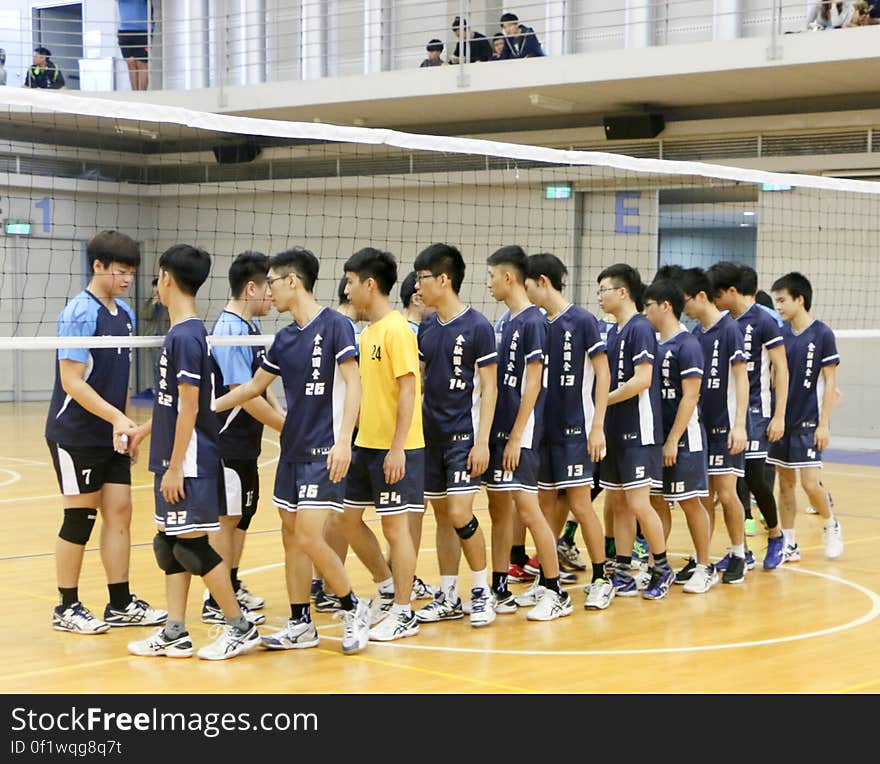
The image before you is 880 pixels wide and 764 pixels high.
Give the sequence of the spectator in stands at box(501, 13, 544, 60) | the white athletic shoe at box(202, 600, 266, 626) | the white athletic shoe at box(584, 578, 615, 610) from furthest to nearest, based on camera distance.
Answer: the spectator in stands at box(501, 13, 544, 60) < the white athletic shoe at box(584, 578, 615, 610) < the white athletic shoe at box(202, 600, 266, 626)

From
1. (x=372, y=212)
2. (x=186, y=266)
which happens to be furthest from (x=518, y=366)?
(x=372, y=212)

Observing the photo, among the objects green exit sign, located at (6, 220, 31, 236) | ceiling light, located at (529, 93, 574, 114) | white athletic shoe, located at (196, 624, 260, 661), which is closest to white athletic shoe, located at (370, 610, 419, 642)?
white athletic shoe, located at (196, 624, 260, 661)

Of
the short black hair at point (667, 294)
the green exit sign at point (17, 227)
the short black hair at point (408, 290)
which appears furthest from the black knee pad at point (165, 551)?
the green exit sign at point (17, 227)

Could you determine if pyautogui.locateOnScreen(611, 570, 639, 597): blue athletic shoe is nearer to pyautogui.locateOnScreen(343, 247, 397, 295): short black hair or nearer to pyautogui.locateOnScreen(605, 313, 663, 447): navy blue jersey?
pyautogui.locateOnScreen(605, 313, 663, 447): navy blue jersey

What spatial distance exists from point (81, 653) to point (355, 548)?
1.36 metres

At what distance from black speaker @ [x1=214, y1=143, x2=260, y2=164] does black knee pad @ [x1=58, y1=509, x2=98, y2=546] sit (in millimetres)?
14158

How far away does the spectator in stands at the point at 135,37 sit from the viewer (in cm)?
1911

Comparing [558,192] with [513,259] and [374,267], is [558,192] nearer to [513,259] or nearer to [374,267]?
[513,259]

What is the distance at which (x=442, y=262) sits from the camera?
5965 millimetres

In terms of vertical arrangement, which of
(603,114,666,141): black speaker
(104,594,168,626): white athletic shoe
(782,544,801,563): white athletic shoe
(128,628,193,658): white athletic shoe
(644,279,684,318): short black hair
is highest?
(603,114,666,141): black speaker

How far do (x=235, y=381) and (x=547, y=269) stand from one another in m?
1.70

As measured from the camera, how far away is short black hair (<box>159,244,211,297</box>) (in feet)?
17.5

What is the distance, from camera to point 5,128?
19.4 m
